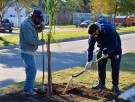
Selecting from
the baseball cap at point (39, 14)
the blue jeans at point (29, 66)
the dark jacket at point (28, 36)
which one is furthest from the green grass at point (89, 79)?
the baseball cap at point (39, 14)

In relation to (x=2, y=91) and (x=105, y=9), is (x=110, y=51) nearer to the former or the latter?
(x=2, y=91)

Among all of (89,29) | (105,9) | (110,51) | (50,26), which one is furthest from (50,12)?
(105,9)

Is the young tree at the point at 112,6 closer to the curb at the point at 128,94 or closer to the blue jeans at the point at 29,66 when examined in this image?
the curb at the point at 128,94

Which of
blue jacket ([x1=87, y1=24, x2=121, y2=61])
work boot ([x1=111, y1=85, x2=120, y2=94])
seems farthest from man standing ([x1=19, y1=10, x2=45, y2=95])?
work boot ([x1=111, y1=85, x2=120, y2=94])

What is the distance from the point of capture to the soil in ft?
24.0

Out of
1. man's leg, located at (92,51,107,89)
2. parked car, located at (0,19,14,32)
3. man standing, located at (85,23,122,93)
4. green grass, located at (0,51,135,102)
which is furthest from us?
parked car, located at (0,19,14,32)

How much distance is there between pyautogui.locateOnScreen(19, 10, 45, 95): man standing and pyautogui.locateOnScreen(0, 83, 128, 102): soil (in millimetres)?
292

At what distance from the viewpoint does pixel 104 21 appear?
7.95m

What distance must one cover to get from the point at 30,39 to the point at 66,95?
1512 millimetres

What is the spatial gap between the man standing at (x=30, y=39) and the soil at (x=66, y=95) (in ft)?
0.96

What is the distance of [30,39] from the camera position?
23.4 ft

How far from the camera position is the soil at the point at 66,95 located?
288 inches

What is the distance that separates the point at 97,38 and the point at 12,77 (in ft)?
13.0

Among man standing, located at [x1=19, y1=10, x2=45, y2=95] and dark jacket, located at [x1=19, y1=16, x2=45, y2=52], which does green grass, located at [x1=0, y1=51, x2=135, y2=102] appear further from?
dark jacket, located at [x1=19, y1=16, x2=45, y2=52]
